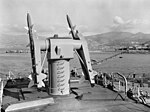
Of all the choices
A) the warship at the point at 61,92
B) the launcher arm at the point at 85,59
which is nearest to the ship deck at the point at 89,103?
the warship at the point at 61,92

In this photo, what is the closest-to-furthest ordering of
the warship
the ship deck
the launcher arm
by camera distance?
the ship deck, the warship, the launcher arm

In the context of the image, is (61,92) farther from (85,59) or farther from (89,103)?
(85,59)

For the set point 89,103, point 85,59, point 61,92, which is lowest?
point 89,103

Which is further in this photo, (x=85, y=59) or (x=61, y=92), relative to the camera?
(x=85, y=59)

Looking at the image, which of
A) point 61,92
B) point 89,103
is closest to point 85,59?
point 61,92

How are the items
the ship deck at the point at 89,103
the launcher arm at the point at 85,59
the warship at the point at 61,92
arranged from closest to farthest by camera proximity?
1. the ship deck at the point at 89,103
2. the warship at the point at 61,92
3. the launcher arm at the point at 85,59

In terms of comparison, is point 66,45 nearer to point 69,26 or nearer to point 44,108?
point 69,26

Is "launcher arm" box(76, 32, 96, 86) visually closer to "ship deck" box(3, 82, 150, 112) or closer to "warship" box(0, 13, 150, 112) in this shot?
"warship" box(0, 13, 150, 112)

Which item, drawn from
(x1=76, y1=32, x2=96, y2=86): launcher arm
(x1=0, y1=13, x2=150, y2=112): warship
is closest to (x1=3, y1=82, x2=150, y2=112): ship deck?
(x1=0, y1=13, x2=150, y2=112): warship

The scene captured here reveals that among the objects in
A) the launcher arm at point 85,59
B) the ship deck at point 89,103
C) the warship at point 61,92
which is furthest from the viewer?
the launcher arm at point 85,59

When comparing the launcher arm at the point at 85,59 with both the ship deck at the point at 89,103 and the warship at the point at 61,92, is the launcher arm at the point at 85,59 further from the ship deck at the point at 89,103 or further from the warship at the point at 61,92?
the ship deck at the point at 89,103

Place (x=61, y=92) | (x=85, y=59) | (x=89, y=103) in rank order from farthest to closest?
1. (x=85, y=59)
2. (x=61, y=92)
3. (x=89, y=103)
